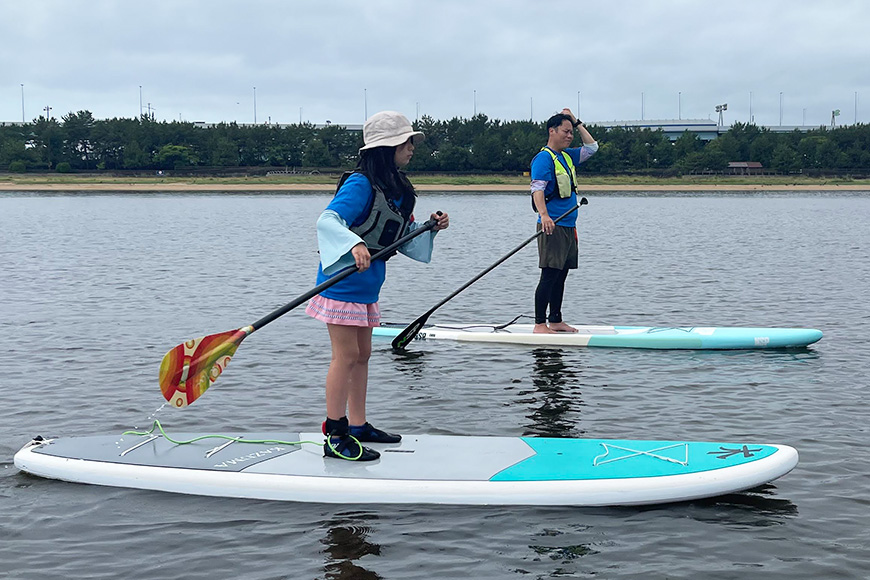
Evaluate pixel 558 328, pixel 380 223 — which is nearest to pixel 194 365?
pixel 380 223


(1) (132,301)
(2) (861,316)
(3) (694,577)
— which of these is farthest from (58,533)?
(2) (861,316)

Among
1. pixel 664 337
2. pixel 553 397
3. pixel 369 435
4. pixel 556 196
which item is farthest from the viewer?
pixel 664 337

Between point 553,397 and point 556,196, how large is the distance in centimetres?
263

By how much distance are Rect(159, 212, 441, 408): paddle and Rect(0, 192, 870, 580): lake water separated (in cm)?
75

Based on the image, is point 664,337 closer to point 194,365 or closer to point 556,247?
point 556,247

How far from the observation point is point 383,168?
584 centimetres

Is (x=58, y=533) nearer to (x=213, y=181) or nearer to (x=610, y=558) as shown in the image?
(x=610, y=558)

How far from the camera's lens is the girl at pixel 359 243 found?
5.71 meters

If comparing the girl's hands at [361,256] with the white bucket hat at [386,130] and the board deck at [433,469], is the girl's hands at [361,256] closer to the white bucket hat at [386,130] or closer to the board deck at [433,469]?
the white bucket hat at [386,130]

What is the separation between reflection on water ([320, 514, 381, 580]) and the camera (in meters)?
5.10

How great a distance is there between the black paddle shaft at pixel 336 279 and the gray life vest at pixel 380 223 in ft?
0.20

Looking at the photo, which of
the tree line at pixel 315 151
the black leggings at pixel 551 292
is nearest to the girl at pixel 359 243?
the black leggings at pixel 551 292

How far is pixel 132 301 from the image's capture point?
15.9 metres

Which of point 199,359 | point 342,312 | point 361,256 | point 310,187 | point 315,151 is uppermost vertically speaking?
point 315,151
